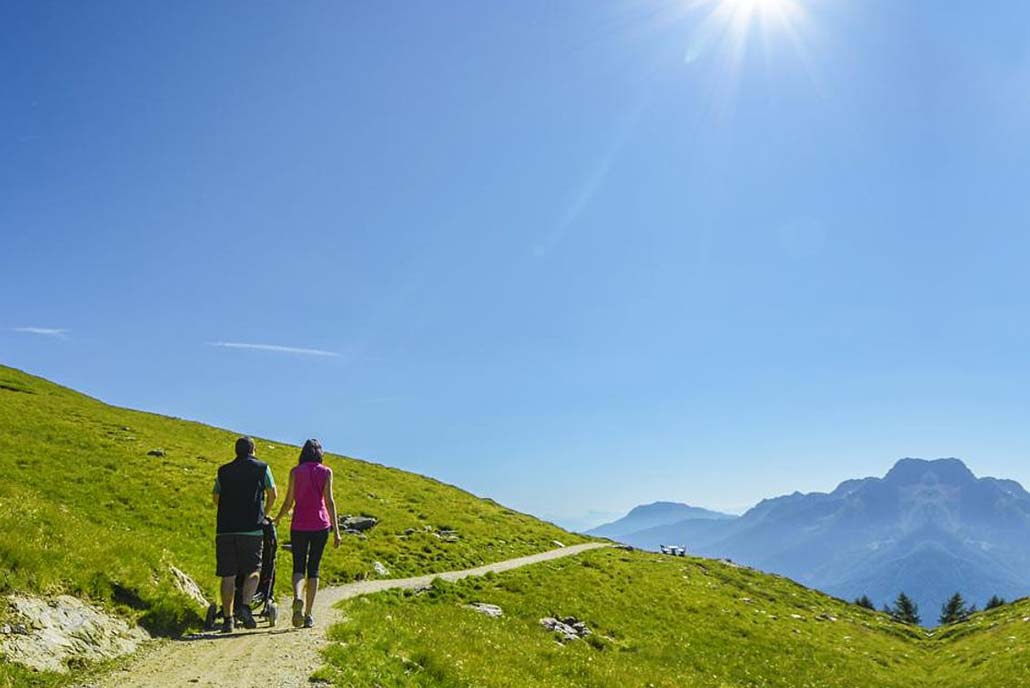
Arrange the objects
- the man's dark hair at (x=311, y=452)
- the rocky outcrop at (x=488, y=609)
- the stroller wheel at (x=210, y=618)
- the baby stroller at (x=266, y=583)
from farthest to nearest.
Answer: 1. the rocky outcrop at (x=488, y=609)
2. the man's dark hair at (x=311, y=452)
3. the baby stroller at (x=266, y=583)
4. the stroller wheel at (x=210, y=618)

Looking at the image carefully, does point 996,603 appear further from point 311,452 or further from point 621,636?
point 311,452

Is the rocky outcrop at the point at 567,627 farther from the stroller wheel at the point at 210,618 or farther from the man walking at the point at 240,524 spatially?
the stroller wheel at the point at 210,618

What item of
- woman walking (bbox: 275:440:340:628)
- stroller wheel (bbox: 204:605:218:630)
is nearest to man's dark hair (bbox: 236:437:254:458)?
woman walking (bbox: 275:440:340:628)

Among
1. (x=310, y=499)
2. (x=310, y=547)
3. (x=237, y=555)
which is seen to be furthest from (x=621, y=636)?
(x=237, y=555)

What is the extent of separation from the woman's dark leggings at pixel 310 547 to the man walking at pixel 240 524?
93 centimetres

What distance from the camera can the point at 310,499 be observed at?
15461mm

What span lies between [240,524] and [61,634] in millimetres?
4025

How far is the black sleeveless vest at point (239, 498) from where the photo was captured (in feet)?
47.6

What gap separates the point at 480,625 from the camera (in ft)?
72.1

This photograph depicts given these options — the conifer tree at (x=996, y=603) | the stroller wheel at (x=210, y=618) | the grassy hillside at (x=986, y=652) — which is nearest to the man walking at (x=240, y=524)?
the stroller wheel at (x=210, y=618)

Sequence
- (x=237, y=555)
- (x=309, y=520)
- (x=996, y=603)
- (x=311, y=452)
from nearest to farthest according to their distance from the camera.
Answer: (x=237, y=555)
(x=309, y=520)
(x=311, y=452)
(x=996, y=603)

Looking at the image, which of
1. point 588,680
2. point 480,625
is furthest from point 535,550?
point 588,680

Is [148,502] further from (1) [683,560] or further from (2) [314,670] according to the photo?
(1) [683,560]

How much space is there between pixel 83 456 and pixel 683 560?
5097cm
